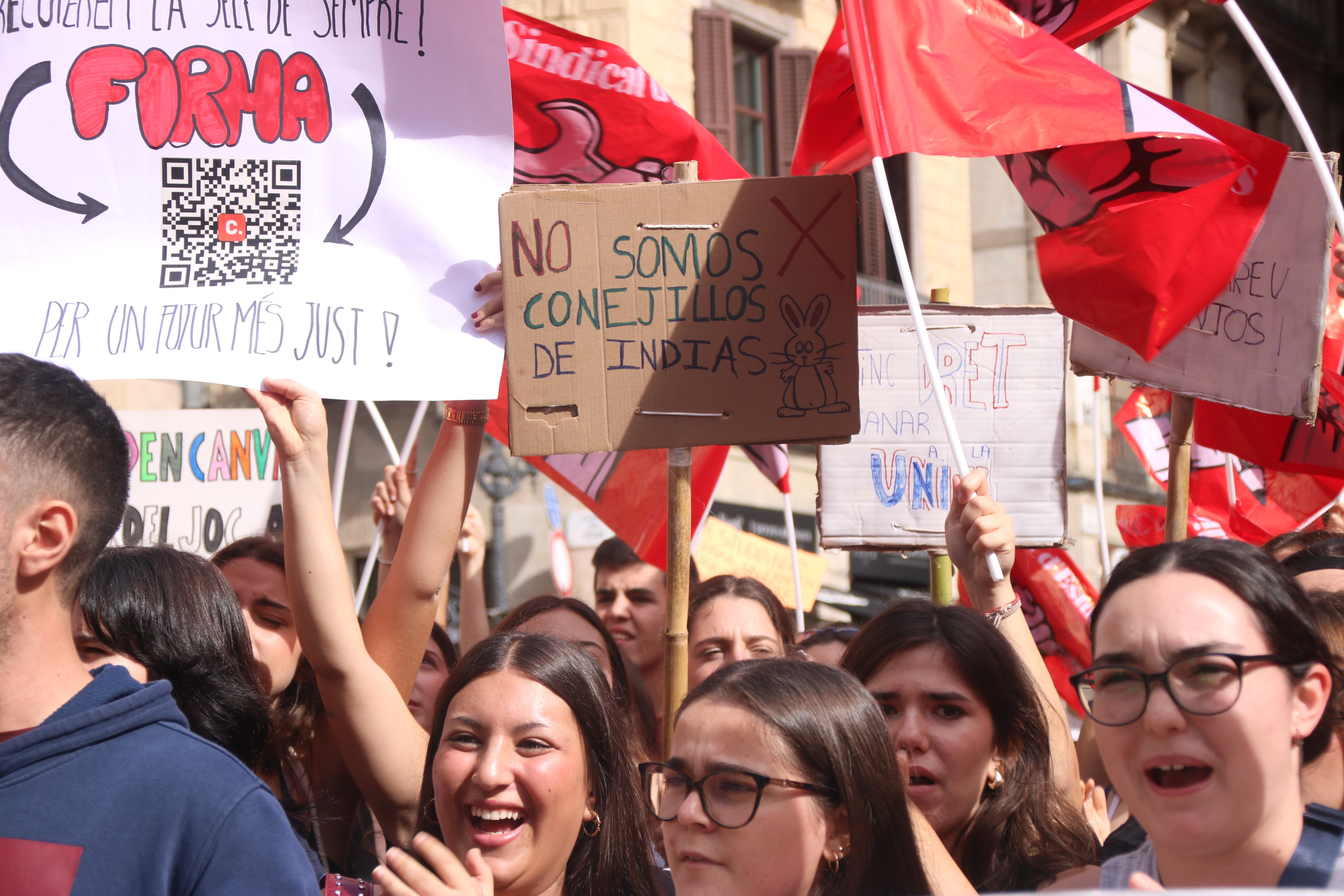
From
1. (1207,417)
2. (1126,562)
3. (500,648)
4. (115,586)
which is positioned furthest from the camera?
(1207,417)

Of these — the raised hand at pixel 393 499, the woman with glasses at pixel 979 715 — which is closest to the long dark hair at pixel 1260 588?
the woman with glasses at pixel 979 715

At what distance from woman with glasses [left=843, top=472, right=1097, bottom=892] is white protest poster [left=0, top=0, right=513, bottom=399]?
1.05m

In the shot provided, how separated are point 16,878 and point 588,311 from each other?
5.63ft

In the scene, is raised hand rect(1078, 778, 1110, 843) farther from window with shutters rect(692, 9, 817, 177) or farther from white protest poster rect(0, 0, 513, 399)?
window with shutters rect(692, 9, 817, 177)

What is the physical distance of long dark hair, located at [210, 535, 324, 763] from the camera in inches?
113

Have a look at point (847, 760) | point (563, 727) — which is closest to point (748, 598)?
point (563, 727)

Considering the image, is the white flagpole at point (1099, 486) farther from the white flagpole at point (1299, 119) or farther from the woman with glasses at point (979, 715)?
the woman with glasses at point (979, 715)

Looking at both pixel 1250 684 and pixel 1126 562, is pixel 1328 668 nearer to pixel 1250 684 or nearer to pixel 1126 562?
pixel 1250 684

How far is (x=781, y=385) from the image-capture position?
2.93 metres

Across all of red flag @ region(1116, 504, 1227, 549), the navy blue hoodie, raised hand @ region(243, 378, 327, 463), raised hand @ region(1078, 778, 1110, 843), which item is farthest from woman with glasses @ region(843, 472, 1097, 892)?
red flag @ region(1116, 504, 1227, 549)

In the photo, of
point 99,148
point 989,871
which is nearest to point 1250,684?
point 989,871

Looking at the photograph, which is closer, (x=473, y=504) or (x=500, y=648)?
(x=500, y=648)

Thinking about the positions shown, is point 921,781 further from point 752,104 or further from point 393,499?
point 752,104

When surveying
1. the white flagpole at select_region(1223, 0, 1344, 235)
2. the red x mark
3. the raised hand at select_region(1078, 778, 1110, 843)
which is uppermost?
the white flagpole at select_region(1223, 0, 1344, 235)
